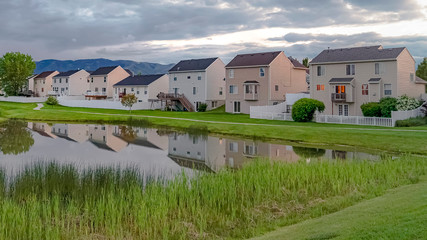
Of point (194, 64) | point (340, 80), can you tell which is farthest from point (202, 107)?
point (340, 80)

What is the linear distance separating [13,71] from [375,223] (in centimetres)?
11075

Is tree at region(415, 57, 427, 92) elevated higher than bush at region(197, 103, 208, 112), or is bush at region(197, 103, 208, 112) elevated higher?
tree at region(415, 57, 427, 92)

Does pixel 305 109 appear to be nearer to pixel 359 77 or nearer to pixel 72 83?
pixel 359 77

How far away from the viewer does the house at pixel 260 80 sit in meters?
60.9

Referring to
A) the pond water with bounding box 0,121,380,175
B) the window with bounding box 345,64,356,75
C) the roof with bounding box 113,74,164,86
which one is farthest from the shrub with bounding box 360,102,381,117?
the roof with bounding box 113,74,164,86

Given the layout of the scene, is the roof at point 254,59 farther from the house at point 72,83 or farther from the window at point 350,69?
the house at point 72,83

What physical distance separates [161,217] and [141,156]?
1439 centimetres

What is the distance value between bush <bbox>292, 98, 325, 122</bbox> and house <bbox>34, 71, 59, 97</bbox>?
283ft

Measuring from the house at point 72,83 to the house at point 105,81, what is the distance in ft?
26.1

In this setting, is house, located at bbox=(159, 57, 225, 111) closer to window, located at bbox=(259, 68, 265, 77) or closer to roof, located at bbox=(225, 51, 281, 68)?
roof, located at bbox=(225, 51, 281, 68)

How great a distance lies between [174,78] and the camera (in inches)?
2958

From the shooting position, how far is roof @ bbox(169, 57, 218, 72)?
72000 millimetres

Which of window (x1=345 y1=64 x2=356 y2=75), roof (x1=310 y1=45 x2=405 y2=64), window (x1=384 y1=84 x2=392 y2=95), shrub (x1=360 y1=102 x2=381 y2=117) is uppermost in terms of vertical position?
roof (x1=310 y1=45 x2=405 y2=64)

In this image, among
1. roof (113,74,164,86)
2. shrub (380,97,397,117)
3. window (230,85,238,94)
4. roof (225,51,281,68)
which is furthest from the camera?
roof (113,74,164,86)
